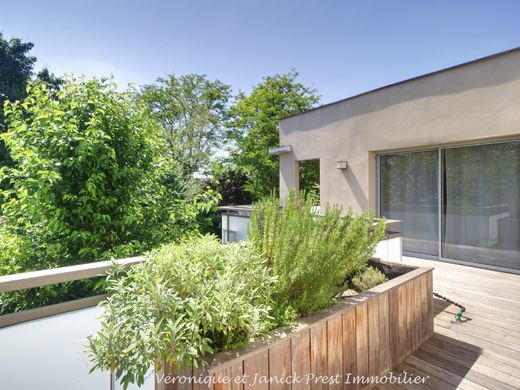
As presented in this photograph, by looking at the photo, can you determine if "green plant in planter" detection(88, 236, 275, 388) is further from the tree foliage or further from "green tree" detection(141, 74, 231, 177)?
"green tree" detection(141, 74, 231, 177)

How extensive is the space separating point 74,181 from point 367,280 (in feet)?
10.2

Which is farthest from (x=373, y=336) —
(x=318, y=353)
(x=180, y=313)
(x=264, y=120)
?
(x=264, y=120)

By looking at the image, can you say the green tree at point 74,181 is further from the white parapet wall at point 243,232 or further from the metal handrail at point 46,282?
the white parapet wall at point 243,232

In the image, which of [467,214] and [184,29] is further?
[184,29]

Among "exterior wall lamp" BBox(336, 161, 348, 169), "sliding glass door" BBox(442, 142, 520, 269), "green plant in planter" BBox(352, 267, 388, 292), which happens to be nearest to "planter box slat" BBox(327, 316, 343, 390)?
"green plant in planter" BBox(352, 267, 388, 292)

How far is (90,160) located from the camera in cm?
302

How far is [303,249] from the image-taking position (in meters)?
1.67

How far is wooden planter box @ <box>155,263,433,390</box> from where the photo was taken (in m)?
1.25

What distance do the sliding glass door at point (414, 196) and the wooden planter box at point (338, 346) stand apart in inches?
114

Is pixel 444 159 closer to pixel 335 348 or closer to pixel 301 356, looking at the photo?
pixel 335 348

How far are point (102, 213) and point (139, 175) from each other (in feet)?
1.92

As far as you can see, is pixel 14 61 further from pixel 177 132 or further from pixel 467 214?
pixel 467 214

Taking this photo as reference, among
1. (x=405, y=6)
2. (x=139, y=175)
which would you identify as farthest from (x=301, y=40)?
(x=139, y=175)

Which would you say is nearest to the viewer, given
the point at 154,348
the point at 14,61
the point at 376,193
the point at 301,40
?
the point at 154,348
